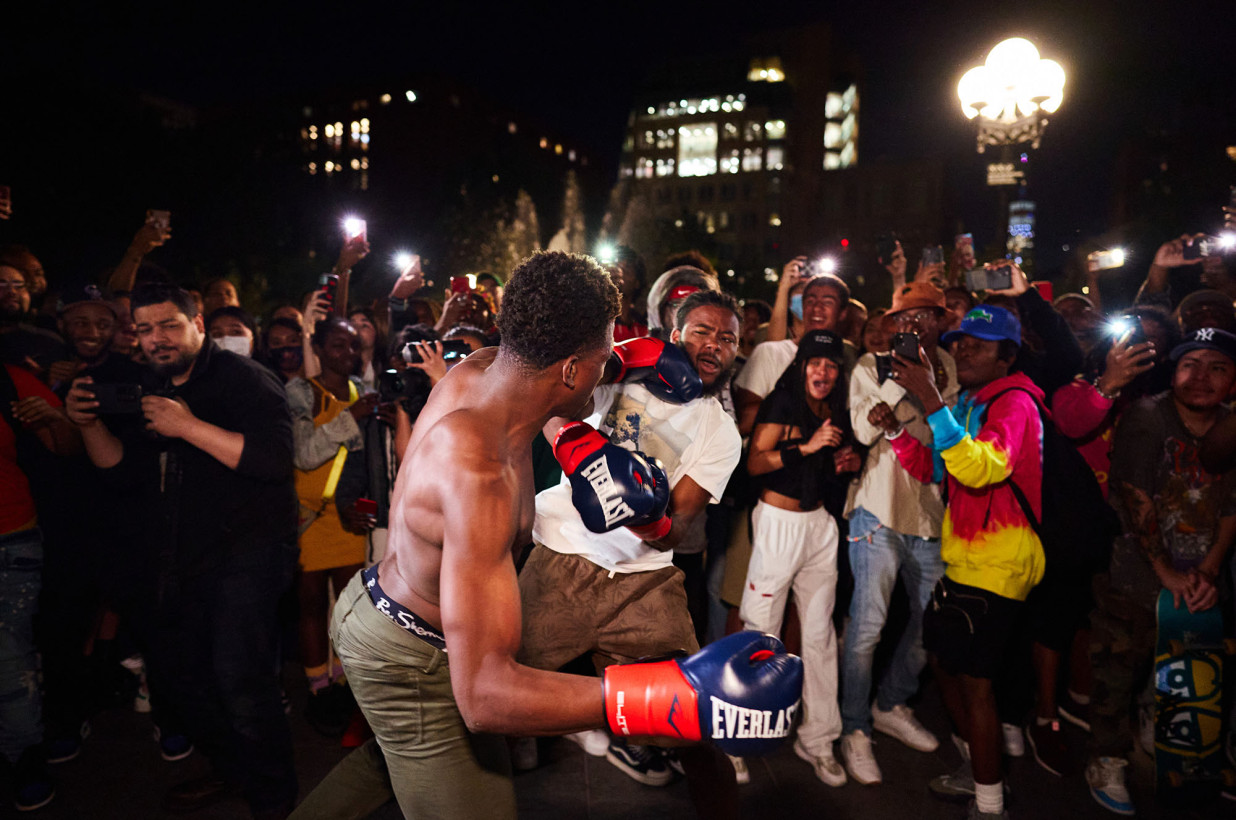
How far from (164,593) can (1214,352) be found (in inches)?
191

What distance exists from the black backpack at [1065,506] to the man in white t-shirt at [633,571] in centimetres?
143

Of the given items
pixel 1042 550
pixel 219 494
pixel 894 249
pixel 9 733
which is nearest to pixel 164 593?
pixel 219 494

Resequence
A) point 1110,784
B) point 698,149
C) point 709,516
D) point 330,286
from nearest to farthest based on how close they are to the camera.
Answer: point 1110,784, point 709,516, point 330,286, point 698,149

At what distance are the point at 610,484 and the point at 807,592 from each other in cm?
210

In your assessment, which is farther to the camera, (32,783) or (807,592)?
(807,592)

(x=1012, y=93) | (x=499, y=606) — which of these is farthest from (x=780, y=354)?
(x=1012, y=93)

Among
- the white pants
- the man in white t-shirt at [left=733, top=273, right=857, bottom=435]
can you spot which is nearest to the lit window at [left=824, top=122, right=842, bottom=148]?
the man in white t-shirt at [left=733, top=273, right=857, bottom=435]

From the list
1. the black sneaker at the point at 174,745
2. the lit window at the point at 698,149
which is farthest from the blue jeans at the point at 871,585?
the lit window at the point at 698,149

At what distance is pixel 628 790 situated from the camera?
364 centimetres

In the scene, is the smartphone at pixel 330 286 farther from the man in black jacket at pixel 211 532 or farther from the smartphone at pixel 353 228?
the man in black jacket at pixel 211 532

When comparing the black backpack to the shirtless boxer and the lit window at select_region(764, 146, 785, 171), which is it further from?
the lit window at select_region(764, 146, 785, 171)

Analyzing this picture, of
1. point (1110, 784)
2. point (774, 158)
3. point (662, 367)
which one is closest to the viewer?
point (662, 367)

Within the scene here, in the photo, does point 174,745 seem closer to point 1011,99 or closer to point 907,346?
point 907,346

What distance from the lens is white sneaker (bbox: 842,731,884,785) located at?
3.72 metres
